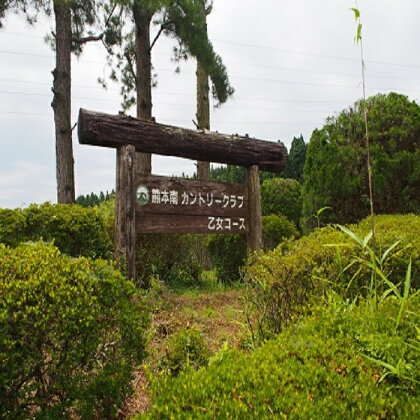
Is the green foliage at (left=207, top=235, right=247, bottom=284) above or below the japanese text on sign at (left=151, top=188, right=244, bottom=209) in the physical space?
below

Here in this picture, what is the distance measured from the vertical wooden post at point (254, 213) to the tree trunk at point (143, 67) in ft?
13.1

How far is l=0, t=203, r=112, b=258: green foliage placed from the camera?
6531 mm

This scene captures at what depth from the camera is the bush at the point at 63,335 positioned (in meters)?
2.44

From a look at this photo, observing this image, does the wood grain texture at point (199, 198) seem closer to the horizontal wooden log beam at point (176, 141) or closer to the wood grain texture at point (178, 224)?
the wood grain texture at point (178, 224)

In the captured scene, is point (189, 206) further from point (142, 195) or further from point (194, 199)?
point (142, 195)

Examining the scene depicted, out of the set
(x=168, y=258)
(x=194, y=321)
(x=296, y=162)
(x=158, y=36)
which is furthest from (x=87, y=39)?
(x=296, y=162)

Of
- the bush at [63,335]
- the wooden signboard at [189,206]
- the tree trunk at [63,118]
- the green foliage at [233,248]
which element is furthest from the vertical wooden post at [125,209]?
the tree trunk at [63,118]

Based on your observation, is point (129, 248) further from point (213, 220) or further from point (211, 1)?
point (211, 1)

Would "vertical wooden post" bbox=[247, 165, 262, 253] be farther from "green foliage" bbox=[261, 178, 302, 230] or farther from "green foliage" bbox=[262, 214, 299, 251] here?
"green foliage" bbox=[261, 178, 302, 230]

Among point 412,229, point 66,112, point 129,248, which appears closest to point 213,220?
point 129,248

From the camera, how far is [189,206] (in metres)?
6.88

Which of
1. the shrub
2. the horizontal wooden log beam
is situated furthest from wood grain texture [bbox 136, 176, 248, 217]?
the shrub

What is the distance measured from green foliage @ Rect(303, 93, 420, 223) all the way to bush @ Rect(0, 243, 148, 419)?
6.83m

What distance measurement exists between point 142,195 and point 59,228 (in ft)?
4.15
